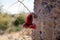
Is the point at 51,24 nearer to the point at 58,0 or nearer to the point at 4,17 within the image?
the point at 58,0

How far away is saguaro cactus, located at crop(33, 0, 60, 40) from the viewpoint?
234 cm

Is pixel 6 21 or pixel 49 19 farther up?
pixel 49 19

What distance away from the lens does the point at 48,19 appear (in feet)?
7.80

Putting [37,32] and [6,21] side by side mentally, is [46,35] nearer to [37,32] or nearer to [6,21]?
[37,32]

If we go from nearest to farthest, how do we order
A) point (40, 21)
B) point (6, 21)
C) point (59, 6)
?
1. point (59, 6)
2. point (40, 21)
3. point (6, 21)

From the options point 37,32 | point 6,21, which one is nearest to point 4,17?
point 6,21

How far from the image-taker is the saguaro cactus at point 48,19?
7.67ft

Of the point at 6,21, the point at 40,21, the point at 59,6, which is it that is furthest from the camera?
the point at 6,21

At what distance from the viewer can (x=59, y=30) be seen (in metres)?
2.36

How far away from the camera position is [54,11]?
2332mm

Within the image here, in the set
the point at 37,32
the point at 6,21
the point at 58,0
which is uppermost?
the point at 58,0

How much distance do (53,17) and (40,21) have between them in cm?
20

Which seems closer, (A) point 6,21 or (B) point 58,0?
(B) point 58,0

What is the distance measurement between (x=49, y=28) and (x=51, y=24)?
0.05 meters
